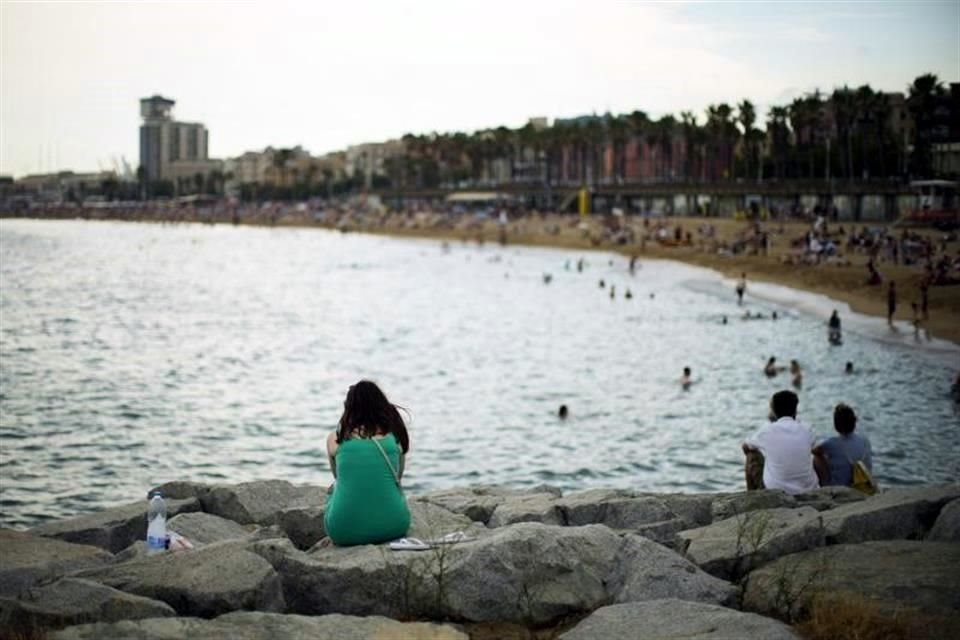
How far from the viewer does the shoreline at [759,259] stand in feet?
128

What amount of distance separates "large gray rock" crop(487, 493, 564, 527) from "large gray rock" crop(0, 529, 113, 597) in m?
3.16

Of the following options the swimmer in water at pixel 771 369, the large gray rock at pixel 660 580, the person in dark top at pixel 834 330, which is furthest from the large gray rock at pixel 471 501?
the person in dark top at pixel 834 330

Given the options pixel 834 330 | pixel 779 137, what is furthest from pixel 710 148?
pixel 834 330

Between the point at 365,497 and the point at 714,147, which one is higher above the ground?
the point at 714,147

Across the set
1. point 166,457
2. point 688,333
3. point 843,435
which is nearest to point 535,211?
point 688,333

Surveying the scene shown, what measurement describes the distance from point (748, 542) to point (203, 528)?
4309 mm

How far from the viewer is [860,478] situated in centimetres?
1135

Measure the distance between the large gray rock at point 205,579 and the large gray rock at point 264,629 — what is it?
0.41 metres

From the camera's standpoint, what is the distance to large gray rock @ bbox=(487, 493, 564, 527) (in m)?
9.38

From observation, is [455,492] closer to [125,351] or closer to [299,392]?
[299,392]

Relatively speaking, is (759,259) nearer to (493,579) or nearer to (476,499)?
(476,499)

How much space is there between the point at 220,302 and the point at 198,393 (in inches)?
1348

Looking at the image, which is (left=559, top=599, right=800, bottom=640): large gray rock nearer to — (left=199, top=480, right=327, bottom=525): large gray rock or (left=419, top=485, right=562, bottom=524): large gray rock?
(left=419, top=485, right=562, bottom=524): large gray rock

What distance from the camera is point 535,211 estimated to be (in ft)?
444
